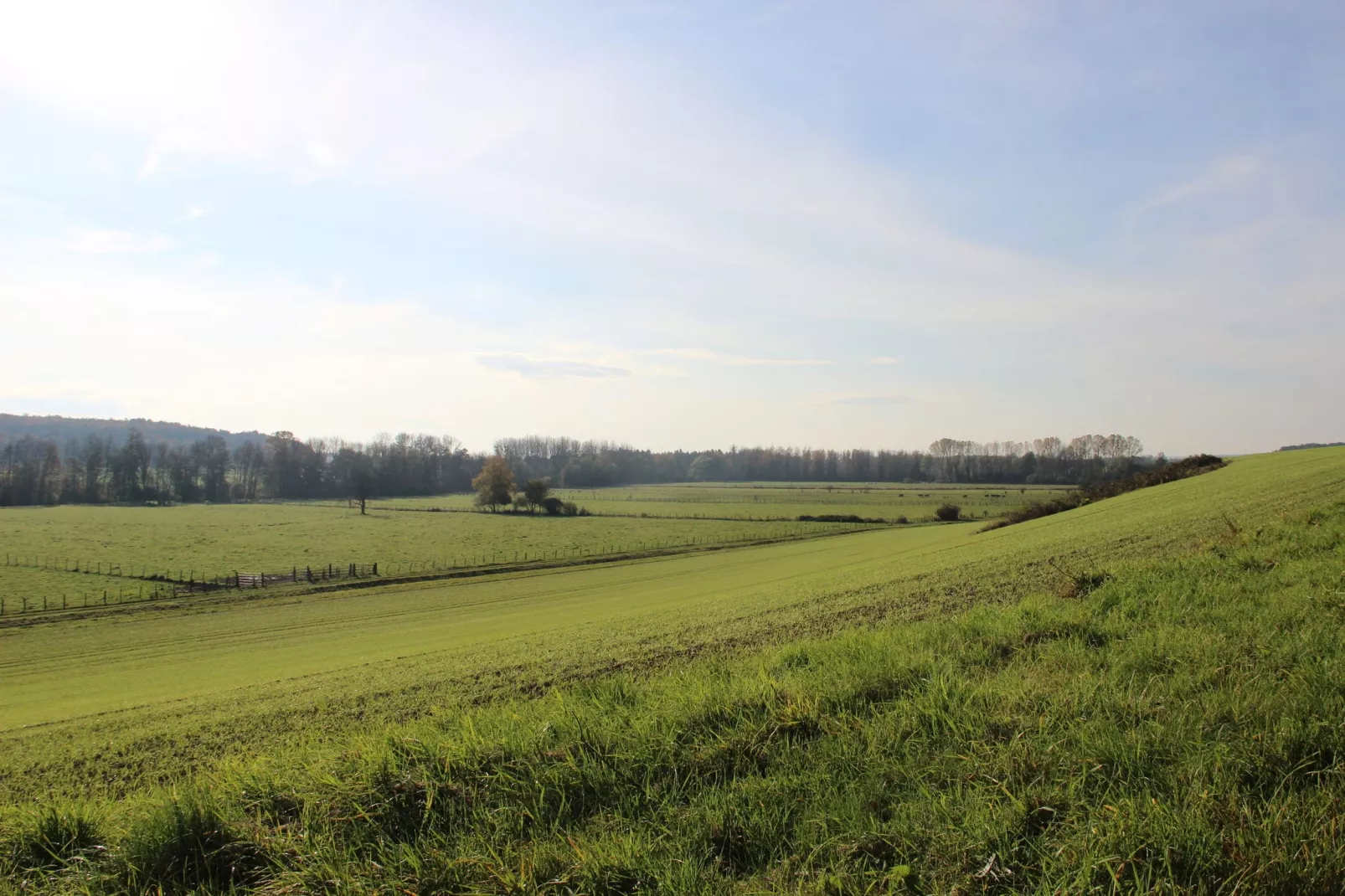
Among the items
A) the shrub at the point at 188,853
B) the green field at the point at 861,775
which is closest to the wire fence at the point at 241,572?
the green field at the point at 861,775

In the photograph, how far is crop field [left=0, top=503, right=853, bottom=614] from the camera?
47031 millimetres

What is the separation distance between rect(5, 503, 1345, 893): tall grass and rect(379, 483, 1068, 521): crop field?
8314 cm

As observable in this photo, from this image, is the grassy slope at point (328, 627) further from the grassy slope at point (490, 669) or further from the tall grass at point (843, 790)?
the tall grass at point (843, 790)

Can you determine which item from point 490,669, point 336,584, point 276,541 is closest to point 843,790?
point 490,669

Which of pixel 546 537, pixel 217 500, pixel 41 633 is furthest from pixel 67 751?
pixel 217 500

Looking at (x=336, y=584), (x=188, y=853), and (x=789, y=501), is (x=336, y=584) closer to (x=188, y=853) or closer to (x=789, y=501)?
(x=188, y=853)

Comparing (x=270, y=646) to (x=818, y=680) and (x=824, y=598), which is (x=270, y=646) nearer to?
(x=824, y=598)

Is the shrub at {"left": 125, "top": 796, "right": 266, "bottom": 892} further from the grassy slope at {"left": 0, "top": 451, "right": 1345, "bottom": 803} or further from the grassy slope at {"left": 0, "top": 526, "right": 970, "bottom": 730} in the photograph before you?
the grassy slope at {"left": 0, "top": 526, "right": 970, "bottom": 730}

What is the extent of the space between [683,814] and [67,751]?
486 inches

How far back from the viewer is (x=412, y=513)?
104 meters

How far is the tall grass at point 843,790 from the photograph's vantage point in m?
3.31

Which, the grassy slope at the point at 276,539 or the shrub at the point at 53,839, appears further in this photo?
the grassy slope at the point at 276,539

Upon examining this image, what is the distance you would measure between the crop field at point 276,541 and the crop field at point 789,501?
1505 cm

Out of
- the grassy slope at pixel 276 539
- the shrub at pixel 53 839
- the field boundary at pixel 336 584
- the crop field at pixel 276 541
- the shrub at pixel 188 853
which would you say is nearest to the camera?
the shrub at pixel 188 853
